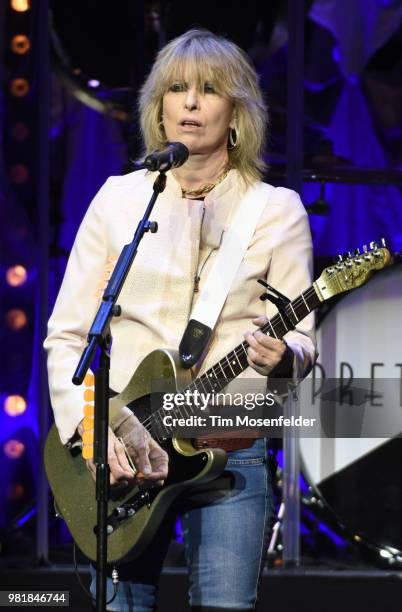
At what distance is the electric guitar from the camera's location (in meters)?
2.77

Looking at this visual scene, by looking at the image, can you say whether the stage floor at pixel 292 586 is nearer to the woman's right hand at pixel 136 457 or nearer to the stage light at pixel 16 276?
the stage light at pixel 16 276

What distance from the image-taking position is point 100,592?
2.51 metres

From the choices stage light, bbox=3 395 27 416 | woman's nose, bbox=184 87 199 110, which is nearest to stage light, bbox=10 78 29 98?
stage light, bbox=3 395 27 416

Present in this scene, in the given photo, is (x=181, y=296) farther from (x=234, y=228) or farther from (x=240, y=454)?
(x=240, y=454)

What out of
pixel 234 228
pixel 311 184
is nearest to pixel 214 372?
pixel 234 228

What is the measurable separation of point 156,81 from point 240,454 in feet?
3.58

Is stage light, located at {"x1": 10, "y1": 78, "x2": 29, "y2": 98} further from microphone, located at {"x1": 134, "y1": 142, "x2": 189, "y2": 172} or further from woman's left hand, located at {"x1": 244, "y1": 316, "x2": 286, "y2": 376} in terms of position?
woman's left hand, located at {"x1": 244, "y1": 316, "x2": 286, "y2": 376}

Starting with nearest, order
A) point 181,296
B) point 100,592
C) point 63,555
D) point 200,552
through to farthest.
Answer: point 100,592, point 200,552, point 181,296, point 63,555

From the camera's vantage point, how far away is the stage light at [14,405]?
531cm

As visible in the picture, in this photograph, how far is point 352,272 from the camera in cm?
278

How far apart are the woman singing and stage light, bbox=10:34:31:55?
2387 millimetres

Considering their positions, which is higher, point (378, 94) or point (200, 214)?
point (378, 94)

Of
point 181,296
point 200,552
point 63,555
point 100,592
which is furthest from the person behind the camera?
point 63,555

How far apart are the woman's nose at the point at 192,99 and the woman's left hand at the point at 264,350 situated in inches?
27.4
